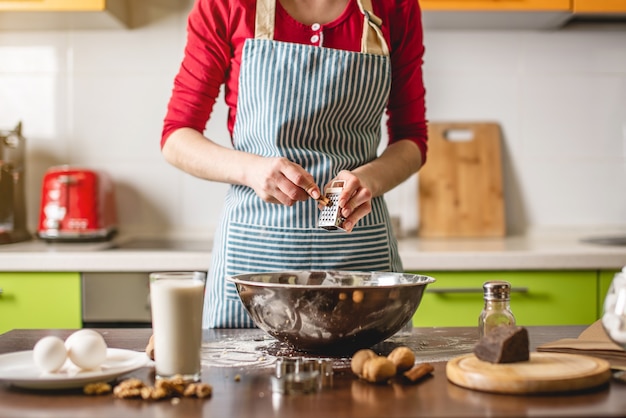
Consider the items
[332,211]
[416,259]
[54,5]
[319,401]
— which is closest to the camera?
[319,401]

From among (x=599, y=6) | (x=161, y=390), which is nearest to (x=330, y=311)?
(x=161, y=390)

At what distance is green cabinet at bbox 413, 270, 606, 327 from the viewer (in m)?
2.06

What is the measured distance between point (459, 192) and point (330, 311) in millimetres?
1623

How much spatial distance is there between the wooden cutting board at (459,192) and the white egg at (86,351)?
5.71ft

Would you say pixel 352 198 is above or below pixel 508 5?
below

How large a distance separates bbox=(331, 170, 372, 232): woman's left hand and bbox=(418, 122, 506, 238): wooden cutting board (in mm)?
1333

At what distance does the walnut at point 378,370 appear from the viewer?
2.86 feet

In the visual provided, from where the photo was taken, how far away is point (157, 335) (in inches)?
34.9

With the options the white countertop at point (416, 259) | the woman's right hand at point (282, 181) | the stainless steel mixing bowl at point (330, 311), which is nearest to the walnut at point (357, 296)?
the stainless steel mixing bowl at point (330, 311)

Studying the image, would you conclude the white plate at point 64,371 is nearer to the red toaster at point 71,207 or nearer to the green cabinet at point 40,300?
the green cabinet at point 40,300

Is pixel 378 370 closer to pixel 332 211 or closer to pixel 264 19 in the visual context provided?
pixel 332 211

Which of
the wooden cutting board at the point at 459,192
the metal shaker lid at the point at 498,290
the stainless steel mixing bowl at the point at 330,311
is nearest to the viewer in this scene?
the stainless steel mixing bowl at the point at 330,311

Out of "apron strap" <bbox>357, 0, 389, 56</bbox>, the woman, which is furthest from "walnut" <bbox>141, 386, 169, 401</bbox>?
"apron strap" <bbox>357, 0, 389, 56</bbox>

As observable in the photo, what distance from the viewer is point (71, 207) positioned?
2363 mm
